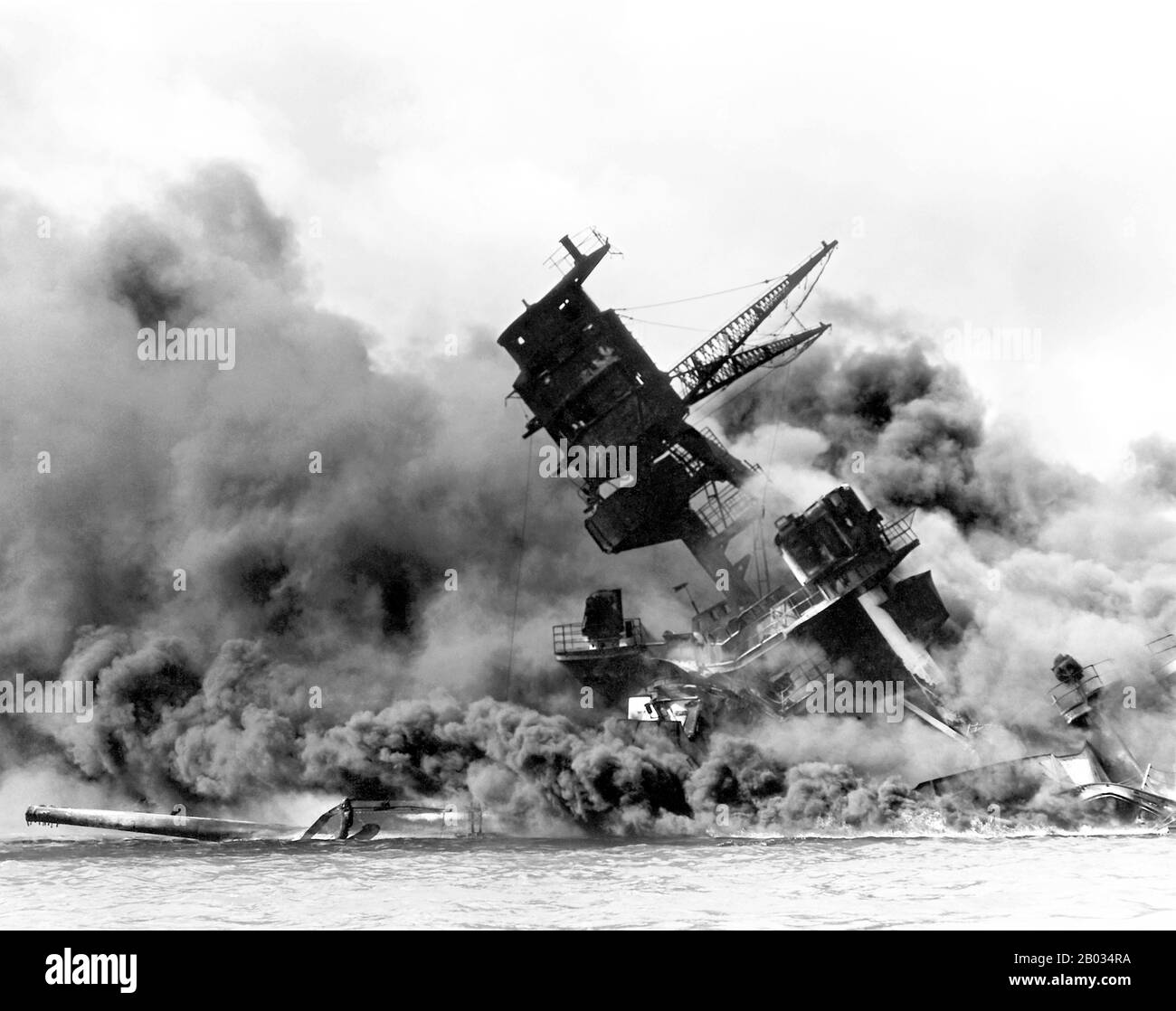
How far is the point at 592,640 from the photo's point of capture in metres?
18.8

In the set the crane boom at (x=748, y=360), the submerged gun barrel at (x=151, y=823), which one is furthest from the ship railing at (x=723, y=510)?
the submerged gun barrel at (x=151, y=823)

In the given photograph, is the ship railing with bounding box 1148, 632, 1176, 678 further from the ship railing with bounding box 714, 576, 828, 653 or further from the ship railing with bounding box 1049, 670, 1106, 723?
the ship railing with bounding box 714, 576, 828, 653

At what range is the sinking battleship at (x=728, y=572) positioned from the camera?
17.0 meters

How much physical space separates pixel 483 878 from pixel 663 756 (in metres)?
4.54

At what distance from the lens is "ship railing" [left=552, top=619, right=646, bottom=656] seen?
18688 millimetres

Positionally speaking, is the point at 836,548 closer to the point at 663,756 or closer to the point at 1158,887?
the point at 663,756

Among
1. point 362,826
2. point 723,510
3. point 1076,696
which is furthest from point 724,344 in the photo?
point 362,826

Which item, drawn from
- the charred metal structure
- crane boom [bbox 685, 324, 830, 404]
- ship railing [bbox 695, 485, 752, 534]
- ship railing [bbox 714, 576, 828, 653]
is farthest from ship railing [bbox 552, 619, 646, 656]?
crane boom [bbox 685, 324, 830, 404]

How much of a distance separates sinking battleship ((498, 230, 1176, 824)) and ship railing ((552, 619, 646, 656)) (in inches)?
0.9

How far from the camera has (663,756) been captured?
57.9ft

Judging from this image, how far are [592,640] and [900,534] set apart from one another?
17.8 feet

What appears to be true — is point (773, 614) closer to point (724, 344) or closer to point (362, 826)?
point (724, 344)

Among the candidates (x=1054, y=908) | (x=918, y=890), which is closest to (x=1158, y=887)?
(x=1054, y=908)

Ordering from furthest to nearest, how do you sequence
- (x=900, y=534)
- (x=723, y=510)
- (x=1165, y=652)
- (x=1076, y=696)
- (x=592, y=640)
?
1. (x=723, y=510)
2. (x=592, y=640)
3. (x=900, y=534)
4. (x=1165, y=652)
5. (x=1076, y=696)
